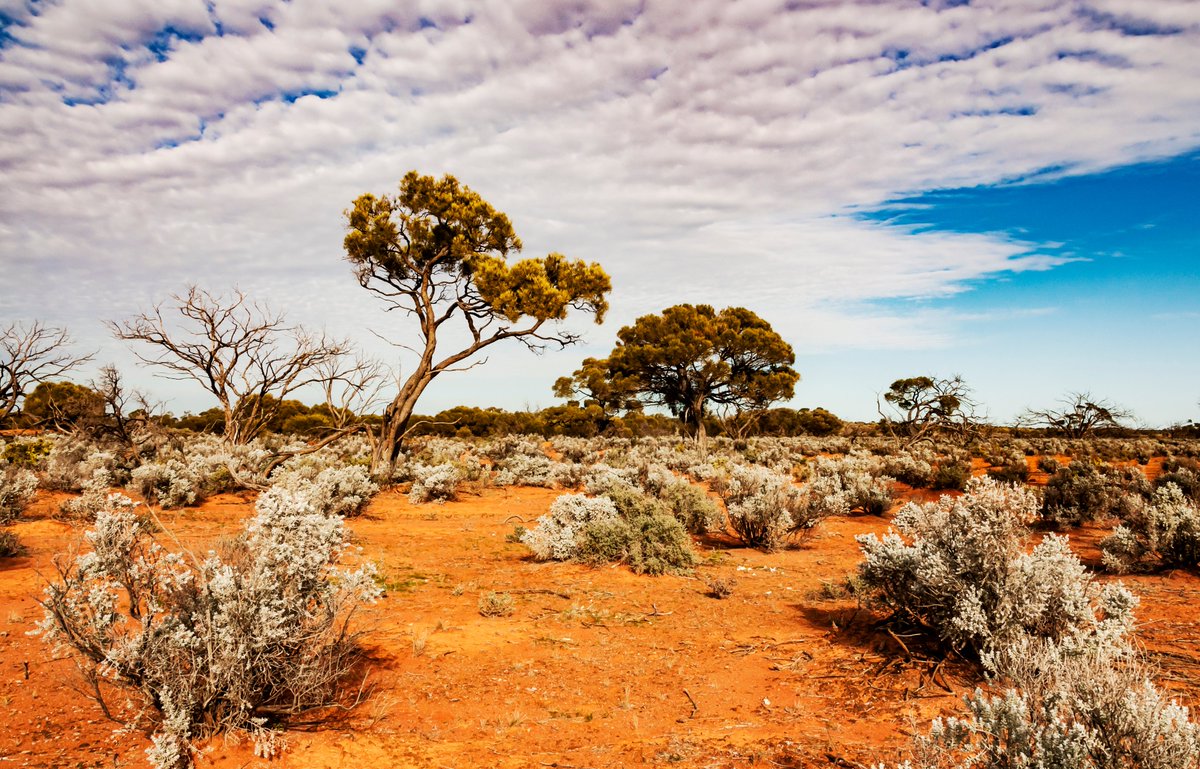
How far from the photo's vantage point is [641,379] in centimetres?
3566

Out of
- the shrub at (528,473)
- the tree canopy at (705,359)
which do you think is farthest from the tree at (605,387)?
the shrub at (528,473)

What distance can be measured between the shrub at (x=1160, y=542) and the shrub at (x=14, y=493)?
17.4 meters

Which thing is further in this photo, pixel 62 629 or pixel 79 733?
pixel 79 733

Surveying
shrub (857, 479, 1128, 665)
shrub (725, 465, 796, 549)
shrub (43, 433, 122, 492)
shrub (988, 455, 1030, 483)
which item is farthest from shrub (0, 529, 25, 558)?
shrub (988, 455, 1030, 483)

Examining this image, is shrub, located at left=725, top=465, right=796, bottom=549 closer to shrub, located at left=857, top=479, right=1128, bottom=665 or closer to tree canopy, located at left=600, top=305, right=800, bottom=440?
shrub, located at left=857, top=479, right=1128, bottom=665

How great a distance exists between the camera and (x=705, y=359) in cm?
3334

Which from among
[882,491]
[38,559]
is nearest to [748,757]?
[38,559]

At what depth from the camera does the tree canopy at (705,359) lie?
109ft

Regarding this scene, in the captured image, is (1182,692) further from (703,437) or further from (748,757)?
(703,437)

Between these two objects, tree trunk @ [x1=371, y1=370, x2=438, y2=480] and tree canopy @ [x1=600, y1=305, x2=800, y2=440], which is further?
tree canopy @ [x1=600, y1=305, x2=800, y2=440]

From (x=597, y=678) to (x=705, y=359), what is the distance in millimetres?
28943

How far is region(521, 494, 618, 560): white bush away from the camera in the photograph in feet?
31.7

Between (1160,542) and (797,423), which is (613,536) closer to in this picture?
(1160,542)

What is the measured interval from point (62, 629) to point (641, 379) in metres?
32.6
